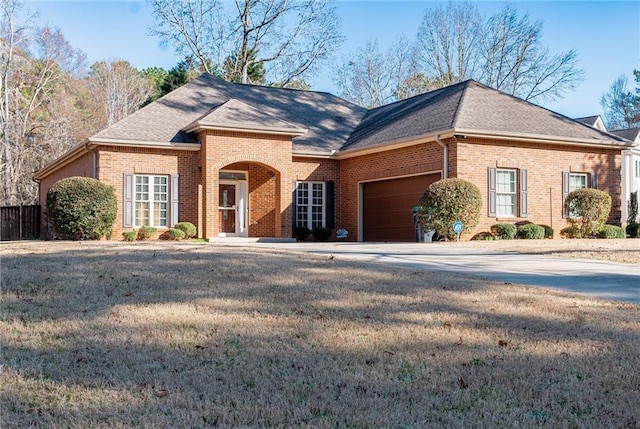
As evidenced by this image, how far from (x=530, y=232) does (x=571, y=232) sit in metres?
2.15

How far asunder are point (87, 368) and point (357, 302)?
3.37m

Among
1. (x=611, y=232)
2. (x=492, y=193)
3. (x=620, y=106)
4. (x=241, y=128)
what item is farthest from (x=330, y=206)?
(x=620, y=106)

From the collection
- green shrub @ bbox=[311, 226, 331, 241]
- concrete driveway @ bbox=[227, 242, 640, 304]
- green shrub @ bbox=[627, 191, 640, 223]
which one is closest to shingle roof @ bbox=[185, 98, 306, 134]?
green shrub @ bbox=[311, 226, 331, 241]

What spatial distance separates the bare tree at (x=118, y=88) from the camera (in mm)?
44125

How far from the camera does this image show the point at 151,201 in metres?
20.7

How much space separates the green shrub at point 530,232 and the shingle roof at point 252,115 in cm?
763

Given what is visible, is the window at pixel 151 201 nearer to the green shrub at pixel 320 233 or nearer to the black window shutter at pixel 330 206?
the green shrub at pixel 320 233

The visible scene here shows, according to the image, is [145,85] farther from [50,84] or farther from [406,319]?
[406,319]

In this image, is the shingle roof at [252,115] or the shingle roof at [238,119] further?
the shingle roof at [252,115]

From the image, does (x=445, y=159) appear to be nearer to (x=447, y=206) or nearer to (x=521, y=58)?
(x=447, y=206)

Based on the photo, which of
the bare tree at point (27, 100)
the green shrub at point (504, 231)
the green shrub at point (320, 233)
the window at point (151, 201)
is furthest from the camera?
the bare tree at point (27, 100)

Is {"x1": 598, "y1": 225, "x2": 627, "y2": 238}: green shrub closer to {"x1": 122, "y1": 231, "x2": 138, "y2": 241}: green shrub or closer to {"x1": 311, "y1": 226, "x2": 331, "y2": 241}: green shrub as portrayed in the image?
{"x1": 311, "y1": 226, "x2": 331, "y2": 241}: green shrub

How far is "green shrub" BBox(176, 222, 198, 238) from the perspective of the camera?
2036 centimetres

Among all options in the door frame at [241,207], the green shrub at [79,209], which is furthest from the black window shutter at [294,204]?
the green shrub at [79,209]
